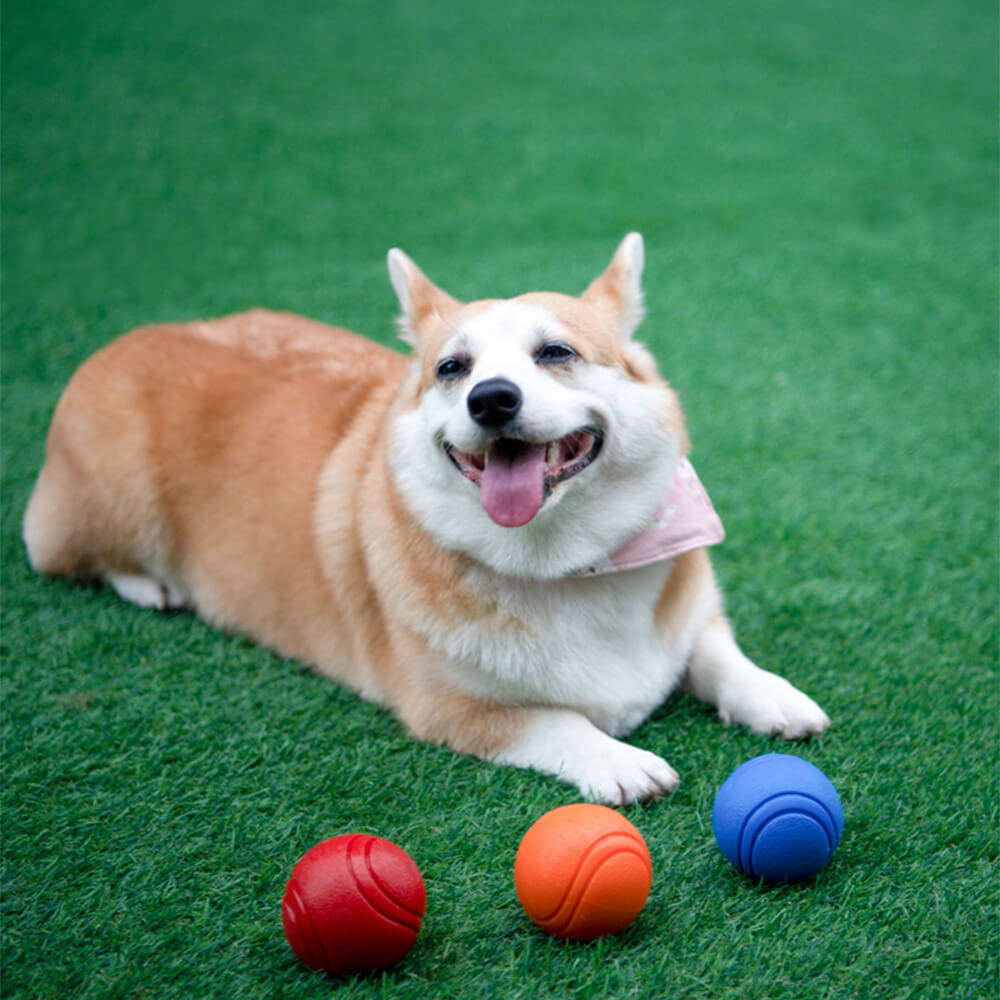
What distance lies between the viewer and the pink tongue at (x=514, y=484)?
7.52 ft

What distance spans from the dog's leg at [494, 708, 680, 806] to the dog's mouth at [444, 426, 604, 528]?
52cm

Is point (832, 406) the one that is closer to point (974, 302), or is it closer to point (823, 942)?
point (974, 302)

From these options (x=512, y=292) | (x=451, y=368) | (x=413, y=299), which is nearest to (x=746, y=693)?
(x=451, y=368)

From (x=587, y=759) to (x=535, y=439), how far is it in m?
0.75

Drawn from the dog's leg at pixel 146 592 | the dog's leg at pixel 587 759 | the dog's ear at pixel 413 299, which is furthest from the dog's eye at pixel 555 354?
the dog's leg at pixel 146 592

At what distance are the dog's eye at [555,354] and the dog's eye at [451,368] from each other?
7.2 inches

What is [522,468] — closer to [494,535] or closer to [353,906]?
[494,535]

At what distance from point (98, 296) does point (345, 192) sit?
85.7 inches

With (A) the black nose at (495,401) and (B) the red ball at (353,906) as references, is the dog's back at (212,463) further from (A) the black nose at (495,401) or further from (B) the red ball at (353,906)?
(B) the red ball at (353,906)

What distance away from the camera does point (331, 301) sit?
599 cm

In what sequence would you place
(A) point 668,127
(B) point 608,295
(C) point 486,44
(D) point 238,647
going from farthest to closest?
(C) point 486,44, (A) point 668,127, (D) point 238,647, (B) point 608,295

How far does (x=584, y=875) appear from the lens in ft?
5.91

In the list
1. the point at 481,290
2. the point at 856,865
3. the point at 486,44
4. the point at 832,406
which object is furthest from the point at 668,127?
the point at 856,865

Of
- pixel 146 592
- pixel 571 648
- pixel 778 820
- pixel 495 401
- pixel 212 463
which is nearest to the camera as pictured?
pixel 778 820
